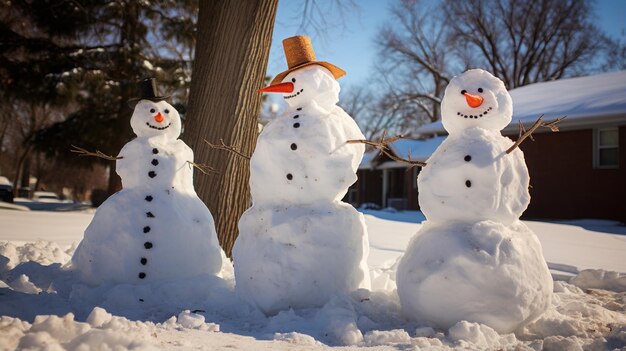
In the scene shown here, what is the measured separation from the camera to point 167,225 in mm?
3830

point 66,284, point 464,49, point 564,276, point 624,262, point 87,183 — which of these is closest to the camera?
point 66,284

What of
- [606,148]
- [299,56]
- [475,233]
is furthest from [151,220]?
[606,148]

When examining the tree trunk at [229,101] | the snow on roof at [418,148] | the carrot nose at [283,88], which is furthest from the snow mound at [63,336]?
the snow on roof at [418,148]

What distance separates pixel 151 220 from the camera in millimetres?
3809

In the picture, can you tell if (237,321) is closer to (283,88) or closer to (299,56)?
(283,88)

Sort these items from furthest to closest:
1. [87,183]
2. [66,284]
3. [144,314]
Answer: [87,183] < [66,284] < [144,314]

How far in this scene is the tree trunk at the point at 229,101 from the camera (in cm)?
506

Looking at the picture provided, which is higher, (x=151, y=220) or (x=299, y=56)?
(x=299, y=56)

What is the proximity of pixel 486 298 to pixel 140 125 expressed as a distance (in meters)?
3.15

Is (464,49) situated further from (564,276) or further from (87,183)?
(87,183)

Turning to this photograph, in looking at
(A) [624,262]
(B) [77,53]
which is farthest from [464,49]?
(A) [624,262]

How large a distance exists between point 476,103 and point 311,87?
1.24 metres

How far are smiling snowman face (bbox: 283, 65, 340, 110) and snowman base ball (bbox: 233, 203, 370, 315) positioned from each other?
0.85 m

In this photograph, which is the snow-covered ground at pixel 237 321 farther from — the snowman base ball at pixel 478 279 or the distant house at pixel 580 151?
the distant house at pixel 580 151
